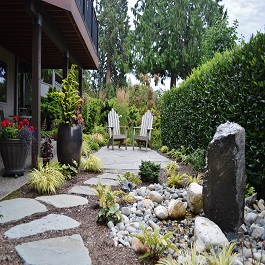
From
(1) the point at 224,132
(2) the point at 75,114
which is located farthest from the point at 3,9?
(1) the point at 224,132

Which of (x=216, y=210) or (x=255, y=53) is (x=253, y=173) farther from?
(x=255, y=53)

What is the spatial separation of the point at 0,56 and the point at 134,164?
4.68m

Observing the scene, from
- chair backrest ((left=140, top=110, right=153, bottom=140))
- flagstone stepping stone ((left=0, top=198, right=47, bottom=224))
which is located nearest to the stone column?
flagstone stepping stone ((left=0, top=198, right=47, bottom=224))

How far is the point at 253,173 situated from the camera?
3.39 meters

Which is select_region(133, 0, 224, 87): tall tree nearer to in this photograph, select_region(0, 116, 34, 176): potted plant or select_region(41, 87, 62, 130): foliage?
select_region(41, 87, 62, 130): foliage

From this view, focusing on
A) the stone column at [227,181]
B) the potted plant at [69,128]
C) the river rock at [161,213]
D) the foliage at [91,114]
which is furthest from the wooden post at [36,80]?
the foliage at [91,114]

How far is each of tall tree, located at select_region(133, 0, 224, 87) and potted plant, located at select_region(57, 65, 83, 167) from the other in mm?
14906

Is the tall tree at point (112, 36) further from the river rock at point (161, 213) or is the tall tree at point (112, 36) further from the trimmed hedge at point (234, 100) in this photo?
the river rock at point (161, 213)

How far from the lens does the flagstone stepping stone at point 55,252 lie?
185 centimetres

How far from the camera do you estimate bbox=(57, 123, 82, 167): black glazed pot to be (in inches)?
162

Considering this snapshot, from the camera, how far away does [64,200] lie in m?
3.13

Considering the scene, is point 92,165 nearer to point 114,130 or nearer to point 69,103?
point 69,103

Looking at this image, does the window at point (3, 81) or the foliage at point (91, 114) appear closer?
the window at point (3, 81)

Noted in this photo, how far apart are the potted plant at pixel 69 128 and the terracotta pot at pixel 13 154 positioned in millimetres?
470
